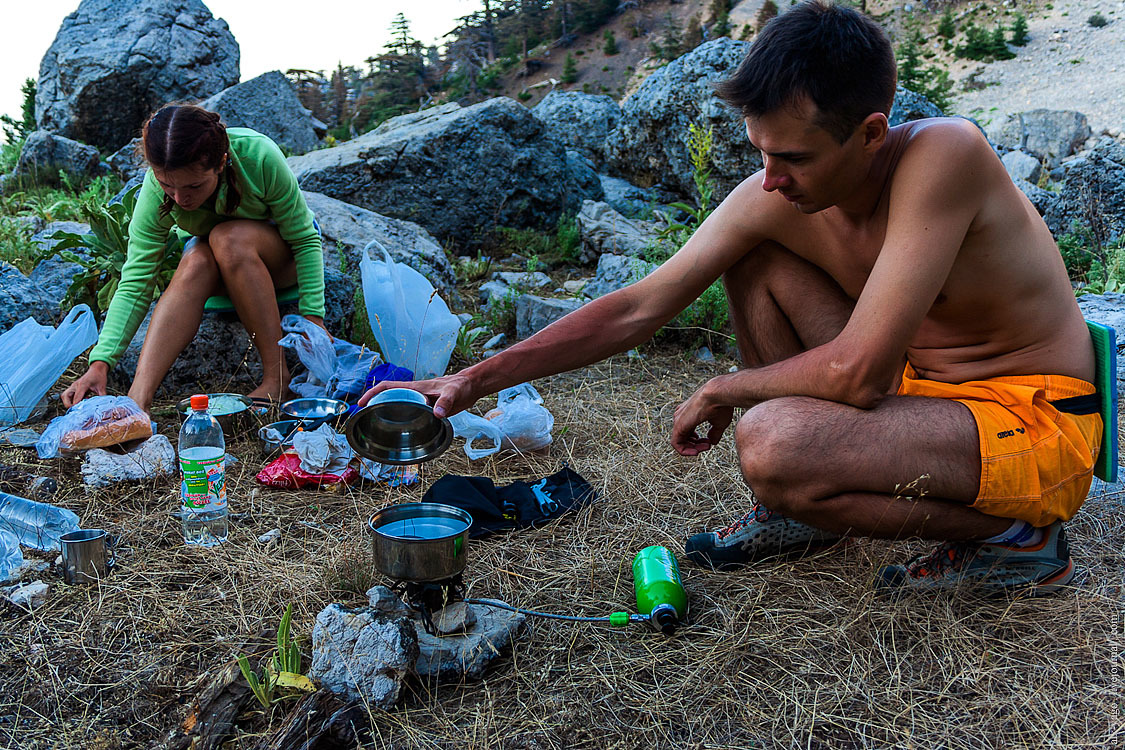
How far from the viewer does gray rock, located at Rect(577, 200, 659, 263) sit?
662cm

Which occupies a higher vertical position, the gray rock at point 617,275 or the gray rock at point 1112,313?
the gray rock at point 617,275

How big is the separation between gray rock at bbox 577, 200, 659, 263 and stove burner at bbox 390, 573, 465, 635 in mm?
4594

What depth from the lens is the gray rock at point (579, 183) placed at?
7.83m

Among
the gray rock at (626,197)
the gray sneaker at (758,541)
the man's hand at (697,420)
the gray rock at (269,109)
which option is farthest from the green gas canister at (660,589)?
the gray rock at (269,109)

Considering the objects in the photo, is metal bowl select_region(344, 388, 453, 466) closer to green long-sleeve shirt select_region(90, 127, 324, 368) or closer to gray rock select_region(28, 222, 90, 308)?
green long-sleeve shirt select_region(90, 127, 324, 368)

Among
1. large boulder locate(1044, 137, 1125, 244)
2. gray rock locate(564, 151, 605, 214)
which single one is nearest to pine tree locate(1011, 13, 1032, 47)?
large boulder locate(1044, 137, 1125, 244)

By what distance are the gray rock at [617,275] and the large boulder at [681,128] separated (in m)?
2.31

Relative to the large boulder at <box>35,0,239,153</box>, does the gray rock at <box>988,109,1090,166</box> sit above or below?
below

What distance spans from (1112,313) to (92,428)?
199 inches

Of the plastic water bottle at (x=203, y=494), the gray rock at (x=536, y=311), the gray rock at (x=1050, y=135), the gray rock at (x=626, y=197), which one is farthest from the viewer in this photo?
the gray rock at (x=1050, y=135)

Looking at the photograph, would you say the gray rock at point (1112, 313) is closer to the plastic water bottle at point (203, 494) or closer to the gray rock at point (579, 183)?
Answer: the plastic water bottle at point (203, 494)

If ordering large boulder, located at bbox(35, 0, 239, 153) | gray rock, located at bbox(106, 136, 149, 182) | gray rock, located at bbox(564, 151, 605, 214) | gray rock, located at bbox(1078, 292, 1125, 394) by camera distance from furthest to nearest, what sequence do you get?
large boulder, located at bbox(35, 0, 239, 153)
gray rock, located at bbox(106, 136, 149, 182)
gray rock, located at bbox(564, 151, 605, 214)
gray rock, located at bbox(1078, 292, 1125, 394)

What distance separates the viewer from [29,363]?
3.71m

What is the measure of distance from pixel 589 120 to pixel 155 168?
7283 millimetres
